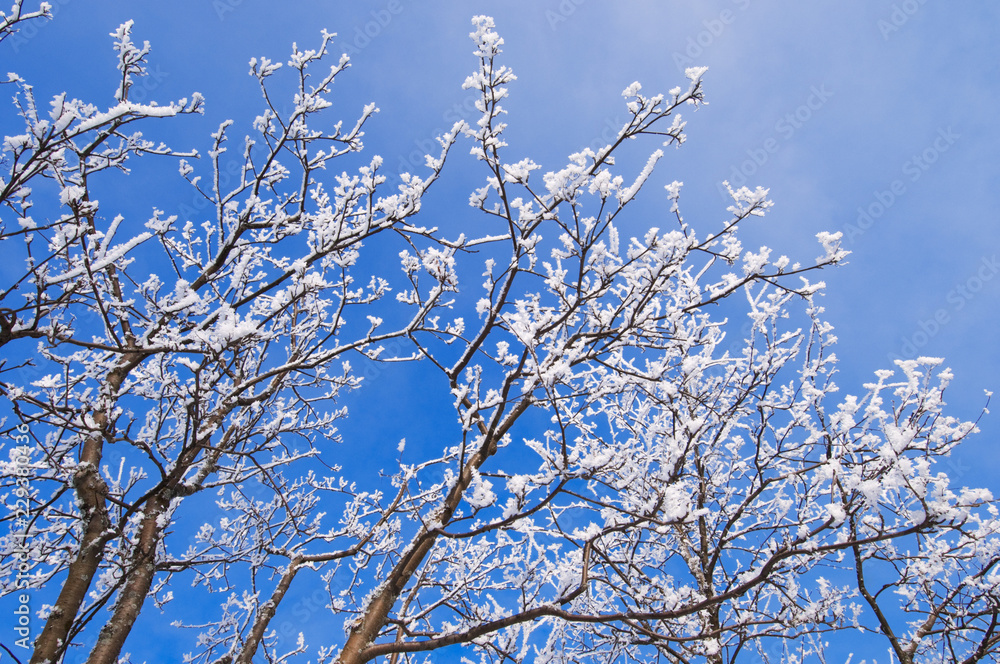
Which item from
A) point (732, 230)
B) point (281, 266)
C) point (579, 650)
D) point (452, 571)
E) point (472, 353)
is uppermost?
point (281, 266)

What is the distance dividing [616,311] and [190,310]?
2.59 meters

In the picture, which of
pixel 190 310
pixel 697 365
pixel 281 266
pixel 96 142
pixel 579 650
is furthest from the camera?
pixel 579 650

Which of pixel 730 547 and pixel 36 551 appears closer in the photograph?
pixel 36 551

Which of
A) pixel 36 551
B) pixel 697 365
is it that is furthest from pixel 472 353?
pixel 36 551

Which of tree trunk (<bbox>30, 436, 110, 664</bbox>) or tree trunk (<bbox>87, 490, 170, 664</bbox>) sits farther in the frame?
tree trunk (<bbox>87, 490, 170, 664</bbox>)

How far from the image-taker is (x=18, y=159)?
2.32m

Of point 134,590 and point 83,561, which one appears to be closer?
point 83,561

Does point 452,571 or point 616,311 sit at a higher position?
point 616,311

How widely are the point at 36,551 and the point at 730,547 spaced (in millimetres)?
6392

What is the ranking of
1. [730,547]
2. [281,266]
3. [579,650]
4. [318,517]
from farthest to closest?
[318,517]
[730,547]
[579,650]
[281,266]

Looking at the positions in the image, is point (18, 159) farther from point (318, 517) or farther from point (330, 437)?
point (318, 517)

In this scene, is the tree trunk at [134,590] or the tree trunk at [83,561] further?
the tree trunk at [134,590]

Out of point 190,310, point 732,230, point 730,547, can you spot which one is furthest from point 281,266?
point 730,547

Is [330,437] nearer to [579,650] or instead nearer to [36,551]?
[36,551]
